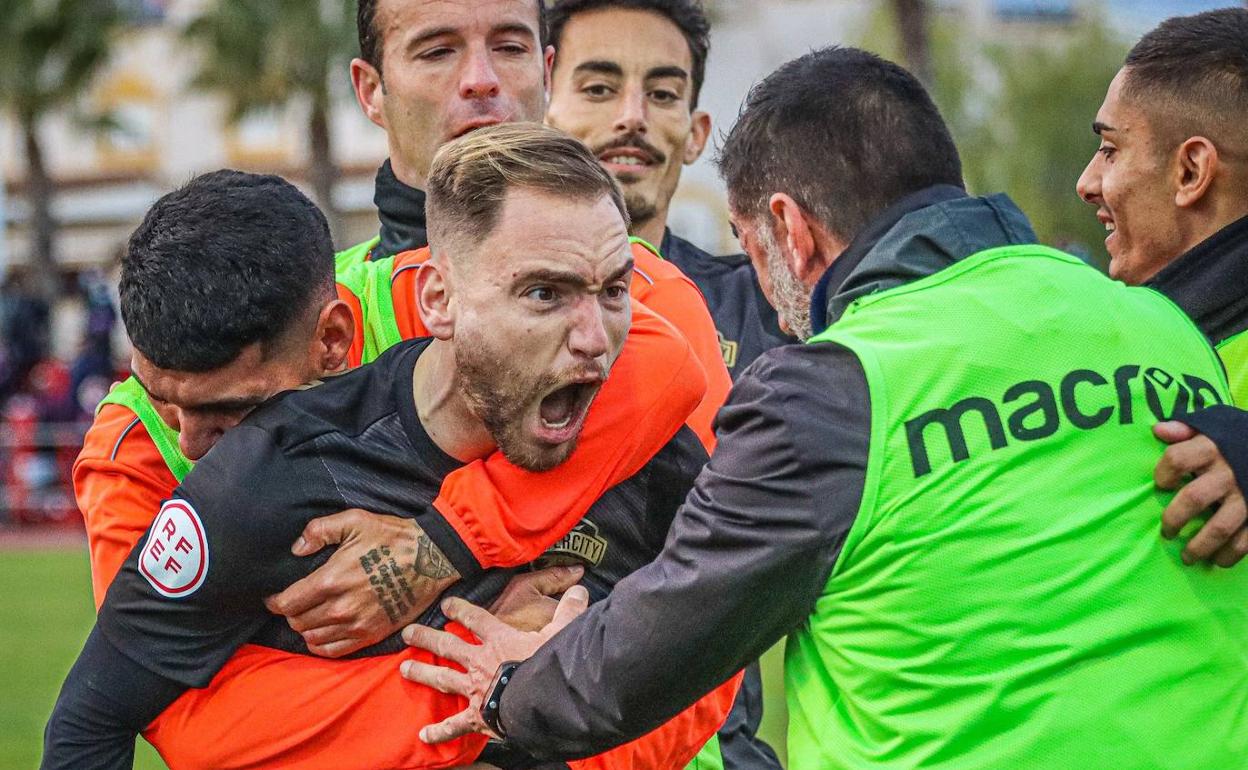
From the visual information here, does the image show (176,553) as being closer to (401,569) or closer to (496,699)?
(401,569)

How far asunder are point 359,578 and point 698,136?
3.43 metres

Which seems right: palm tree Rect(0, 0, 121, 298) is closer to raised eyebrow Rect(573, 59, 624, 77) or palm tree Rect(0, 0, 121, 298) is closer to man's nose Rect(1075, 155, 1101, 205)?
raised eyebrow Rect(573, 59, 624, 77)

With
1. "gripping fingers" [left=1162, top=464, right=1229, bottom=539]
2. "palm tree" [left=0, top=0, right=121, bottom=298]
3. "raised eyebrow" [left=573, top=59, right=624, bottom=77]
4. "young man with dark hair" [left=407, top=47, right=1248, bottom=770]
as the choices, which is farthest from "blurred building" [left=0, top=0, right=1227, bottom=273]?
"gripping fingers" [left=1162, top=464, right=1229, bottom=539]

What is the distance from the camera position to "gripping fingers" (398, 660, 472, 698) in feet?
10.2

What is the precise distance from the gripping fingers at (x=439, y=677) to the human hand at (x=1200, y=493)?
4.40 ft

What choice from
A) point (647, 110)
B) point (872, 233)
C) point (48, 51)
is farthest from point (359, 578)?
point (48, 51)

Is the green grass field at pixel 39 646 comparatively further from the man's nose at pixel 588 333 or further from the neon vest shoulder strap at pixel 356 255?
the man's nose at pixel 588 333

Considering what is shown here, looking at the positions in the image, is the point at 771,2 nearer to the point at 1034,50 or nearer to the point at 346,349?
the point at 1034,50

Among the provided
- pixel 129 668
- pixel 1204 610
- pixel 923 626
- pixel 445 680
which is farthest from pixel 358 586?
pixel 1204 610

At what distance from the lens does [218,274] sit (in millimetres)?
3107

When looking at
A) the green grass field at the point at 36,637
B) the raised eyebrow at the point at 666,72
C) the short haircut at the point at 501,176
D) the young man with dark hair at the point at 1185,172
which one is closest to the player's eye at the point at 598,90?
the raised eyebrow at the point at 666,72

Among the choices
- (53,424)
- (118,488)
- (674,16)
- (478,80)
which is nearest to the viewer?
(118,488)

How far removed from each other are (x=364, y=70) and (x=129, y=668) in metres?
1.97

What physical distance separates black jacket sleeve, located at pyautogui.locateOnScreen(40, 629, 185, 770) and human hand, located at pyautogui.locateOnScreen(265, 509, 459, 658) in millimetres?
281
